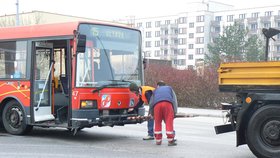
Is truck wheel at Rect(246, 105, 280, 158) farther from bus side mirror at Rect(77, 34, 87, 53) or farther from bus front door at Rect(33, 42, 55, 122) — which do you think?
bus front door at Rect(33, 42, 55, 122)

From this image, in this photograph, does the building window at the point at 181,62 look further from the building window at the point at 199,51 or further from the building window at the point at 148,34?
the building window at the point at 148,34

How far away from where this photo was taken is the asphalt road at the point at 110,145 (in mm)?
9242

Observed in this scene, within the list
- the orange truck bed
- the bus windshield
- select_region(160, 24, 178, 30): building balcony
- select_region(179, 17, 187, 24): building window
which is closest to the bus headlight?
the bus windshield

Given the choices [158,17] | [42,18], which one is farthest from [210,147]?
[158,17]

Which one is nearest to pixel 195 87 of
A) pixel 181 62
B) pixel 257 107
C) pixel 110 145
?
pixel 110 145

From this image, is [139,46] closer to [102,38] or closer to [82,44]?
[102,38]

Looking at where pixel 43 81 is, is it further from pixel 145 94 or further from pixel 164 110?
pixel 164 110

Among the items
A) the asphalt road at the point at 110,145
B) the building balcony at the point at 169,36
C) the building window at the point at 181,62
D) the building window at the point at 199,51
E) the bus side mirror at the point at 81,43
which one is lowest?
the asphalt road at the point at 110,145

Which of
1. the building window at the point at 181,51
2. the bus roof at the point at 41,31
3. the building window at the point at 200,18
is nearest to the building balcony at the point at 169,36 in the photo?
the building window at the point at 181,51

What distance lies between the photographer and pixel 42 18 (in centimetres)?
4500

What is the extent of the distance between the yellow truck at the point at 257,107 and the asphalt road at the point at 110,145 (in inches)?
39.3

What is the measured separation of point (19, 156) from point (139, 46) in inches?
178

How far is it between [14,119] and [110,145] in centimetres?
291

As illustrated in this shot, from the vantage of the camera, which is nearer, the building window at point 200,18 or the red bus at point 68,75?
the red bus at point 68,75
